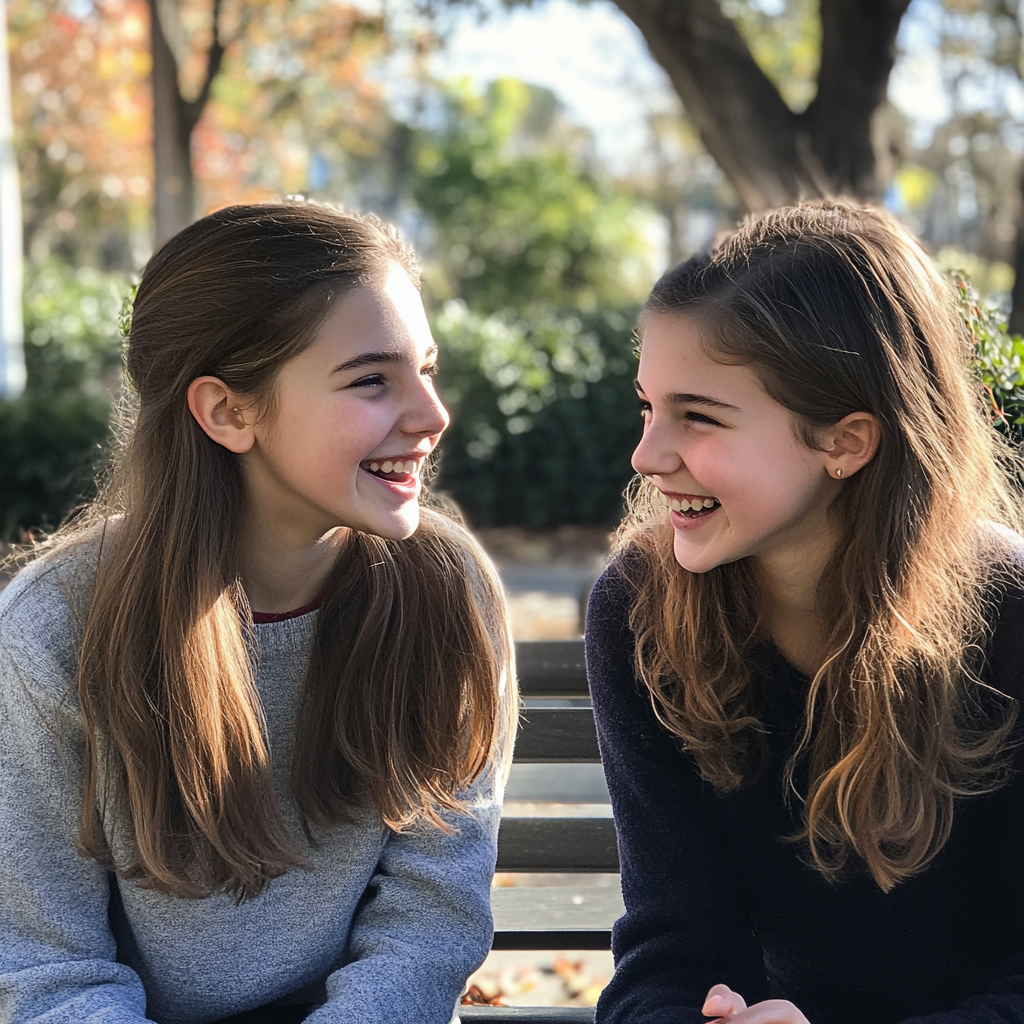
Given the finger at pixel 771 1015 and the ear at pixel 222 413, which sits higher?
the ear at pixel 222 413

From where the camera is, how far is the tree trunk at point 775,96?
6723 mm

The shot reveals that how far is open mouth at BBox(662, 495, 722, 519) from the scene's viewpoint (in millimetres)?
1917

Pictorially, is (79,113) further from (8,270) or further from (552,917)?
(552,917)

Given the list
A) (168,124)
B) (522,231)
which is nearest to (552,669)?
(168,124)

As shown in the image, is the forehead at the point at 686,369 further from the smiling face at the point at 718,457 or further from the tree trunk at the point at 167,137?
the tree trunk at the point at 167,137

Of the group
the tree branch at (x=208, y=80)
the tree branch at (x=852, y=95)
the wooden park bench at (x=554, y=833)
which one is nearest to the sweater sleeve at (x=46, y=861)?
the wooden park bench at (x=554, y=833)

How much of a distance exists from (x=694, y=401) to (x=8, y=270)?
8214 mm

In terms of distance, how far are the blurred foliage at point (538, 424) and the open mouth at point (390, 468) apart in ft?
23.3

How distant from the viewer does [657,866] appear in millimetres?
2004

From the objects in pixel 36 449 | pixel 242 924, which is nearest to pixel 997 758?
pixel 242 924

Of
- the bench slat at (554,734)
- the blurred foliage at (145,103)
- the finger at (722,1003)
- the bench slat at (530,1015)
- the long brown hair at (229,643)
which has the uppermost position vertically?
the blurred foliage at (145,103)

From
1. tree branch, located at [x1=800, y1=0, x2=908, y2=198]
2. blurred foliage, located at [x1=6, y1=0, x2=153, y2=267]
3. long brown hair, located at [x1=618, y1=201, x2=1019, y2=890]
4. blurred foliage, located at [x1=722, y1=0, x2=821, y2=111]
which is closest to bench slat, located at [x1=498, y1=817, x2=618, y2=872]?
long brown hair, located at [x1=618, y1=201, x2=1019, y2=890]

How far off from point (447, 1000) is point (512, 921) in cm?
51

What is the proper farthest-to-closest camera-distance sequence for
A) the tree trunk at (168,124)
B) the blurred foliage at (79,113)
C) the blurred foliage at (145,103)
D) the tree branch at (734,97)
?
the blurred foliage at (79,113)
the blurred foliage at (145,103)
the tree trunk at (168,124)
the tree branch at (734,97)
